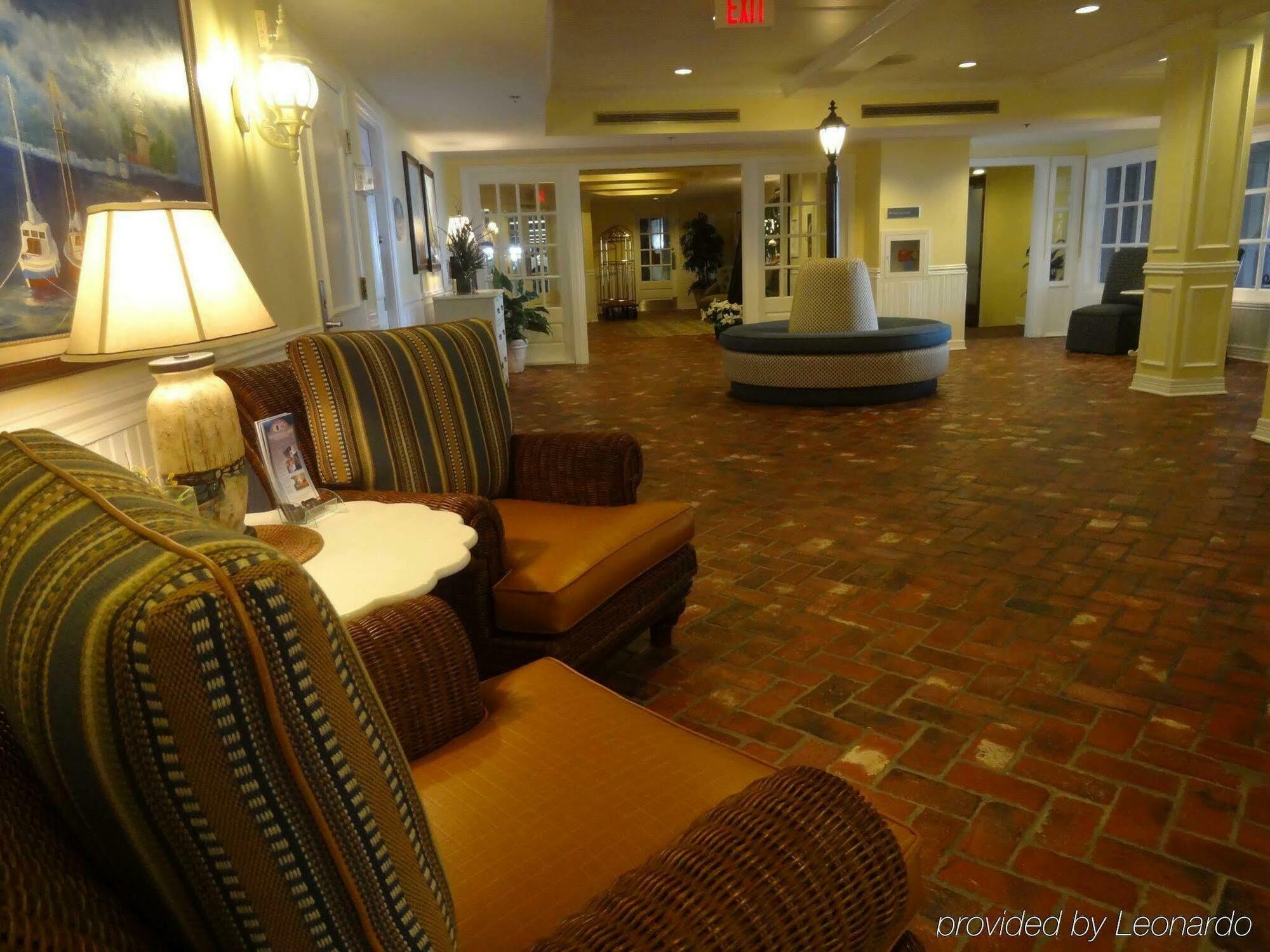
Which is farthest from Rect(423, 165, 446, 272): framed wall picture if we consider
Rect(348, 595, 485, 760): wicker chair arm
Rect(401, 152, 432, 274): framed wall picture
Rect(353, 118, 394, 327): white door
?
Rect(348, 595, 485, 760): wicker chair arm

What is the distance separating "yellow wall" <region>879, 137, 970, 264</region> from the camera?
28.5 ft

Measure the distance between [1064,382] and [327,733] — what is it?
7.31m

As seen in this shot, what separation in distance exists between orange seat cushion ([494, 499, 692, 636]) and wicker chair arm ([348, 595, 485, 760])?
498 mm

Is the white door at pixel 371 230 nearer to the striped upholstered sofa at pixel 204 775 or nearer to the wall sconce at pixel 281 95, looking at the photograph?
the wall sconce at pixel 281 95

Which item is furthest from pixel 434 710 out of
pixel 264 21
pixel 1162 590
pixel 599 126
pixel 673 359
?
pixel 673 359

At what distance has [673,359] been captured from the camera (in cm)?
915

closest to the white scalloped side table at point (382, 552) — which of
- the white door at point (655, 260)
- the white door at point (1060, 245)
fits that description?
the white door at point (1060, 245)

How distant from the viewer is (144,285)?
4.56 feet

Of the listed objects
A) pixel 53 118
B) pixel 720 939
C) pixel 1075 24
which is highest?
pixel 1075 24

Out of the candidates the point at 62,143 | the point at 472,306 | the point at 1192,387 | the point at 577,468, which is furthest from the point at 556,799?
the point at 1192,387

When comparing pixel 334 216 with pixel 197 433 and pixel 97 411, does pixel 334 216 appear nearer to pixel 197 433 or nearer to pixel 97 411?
pixel 97 411

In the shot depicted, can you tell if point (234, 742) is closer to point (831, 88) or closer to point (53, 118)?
point (53, 118)

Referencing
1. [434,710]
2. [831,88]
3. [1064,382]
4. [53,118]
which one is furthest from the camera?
[831,88]

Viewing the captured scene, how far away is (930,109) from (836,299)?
3008 mm
